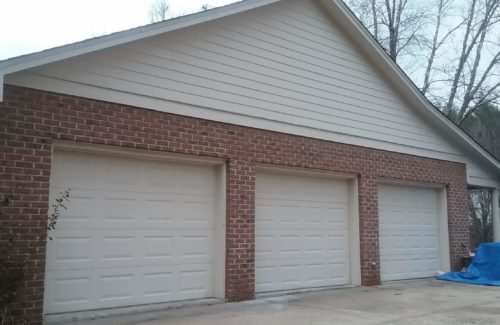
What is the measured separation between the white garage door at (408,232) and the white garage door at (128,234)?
195 inches

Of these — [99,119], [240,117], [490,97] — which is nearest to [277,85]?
[240,117]

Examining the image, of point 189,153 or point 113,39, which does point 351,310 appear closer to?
point 189,153

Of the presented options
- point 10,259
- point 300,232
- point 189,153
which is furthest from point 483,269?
point 10,259

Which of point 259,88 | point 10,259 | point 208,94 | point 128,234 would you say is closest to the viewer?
point 10,259

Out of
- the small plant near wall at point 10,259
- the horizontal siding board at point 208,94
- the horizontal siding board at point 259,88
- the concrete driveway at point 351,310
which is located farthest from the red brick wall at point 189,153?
the concrete driveway at point 351,310

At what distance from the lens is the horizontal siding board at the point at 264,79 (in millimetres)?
8070

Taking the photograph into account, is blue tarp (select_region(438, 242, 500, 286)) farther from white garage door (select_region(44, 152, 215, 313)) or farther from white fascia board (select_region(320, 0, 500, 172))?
white garage door (select_region(44, 152, 215, 313))

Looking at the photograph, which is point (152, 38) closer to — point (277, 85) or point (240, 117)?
point (240, 117)

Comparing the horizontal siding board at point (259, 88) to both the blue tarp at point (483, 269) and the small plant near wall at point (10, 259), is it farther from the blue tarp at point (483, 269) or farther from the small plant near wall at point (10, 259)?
the blue tarp at point (483, 269)

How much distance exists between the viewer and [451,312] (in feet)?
27.7

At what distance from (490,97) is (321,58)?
17.5 m

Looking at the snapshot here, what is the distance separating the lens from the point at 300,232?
10523 mm

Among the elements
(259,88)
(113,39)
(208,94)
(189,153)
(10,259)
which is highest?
(113,39)

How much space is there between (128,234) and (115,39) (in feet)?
9.63
